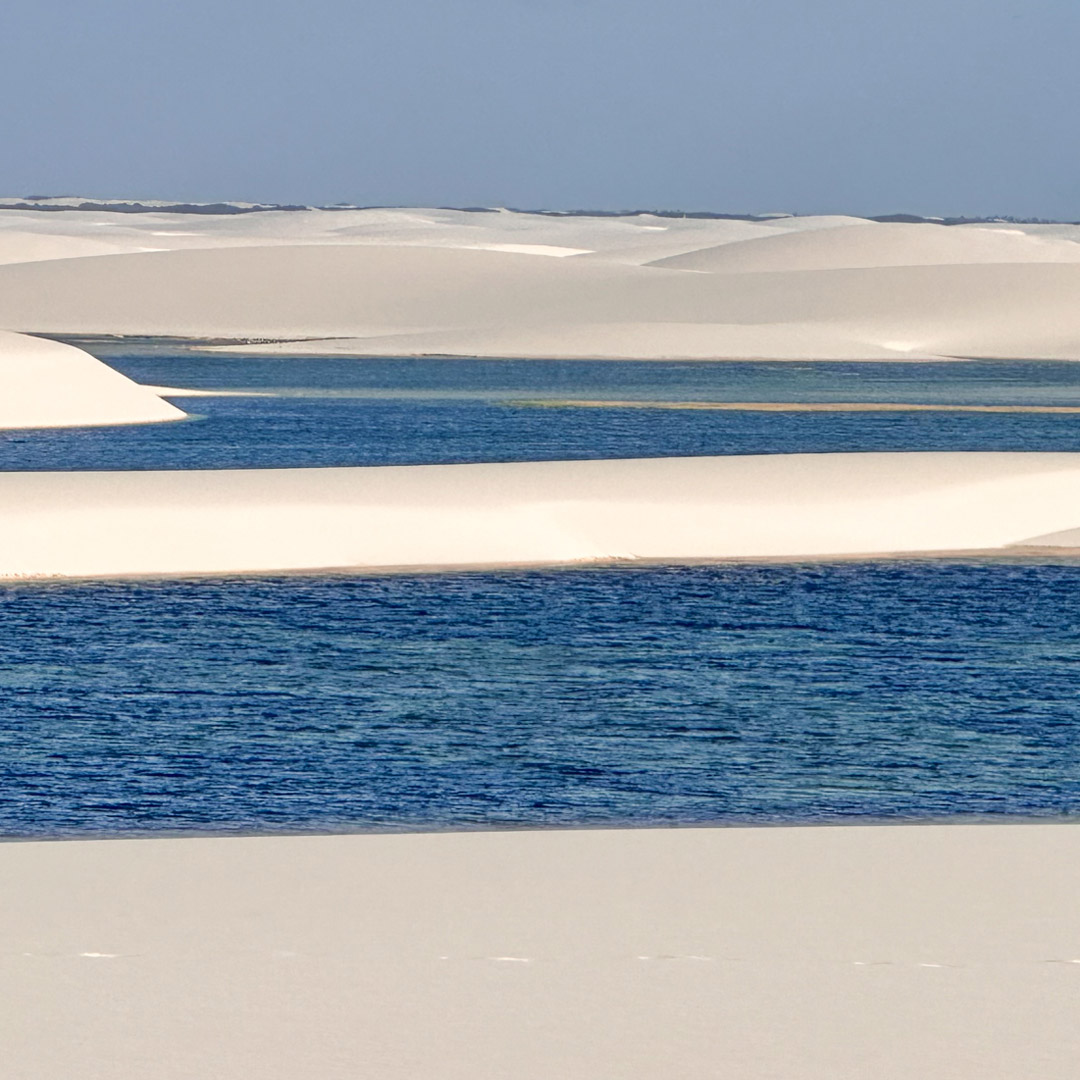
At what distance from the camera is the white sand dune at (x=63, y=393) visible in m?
30.8

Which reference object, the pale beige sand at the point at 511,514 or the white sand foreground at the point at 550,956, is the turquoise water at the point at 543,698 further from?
the white sand foreground at the point at 550,956

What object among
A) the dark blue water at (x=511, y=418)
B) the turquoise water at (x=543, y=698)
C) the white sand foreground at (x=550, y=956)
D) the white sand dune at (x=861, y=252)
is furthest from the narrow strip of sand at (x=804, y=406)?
the white sand dune at (x=861, y=252)

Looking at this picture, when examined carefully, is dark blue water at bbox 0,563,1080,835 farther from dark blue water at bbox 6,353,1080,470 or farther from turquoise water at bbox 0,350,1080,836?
dark blue water at bbox 6,353,1080,470

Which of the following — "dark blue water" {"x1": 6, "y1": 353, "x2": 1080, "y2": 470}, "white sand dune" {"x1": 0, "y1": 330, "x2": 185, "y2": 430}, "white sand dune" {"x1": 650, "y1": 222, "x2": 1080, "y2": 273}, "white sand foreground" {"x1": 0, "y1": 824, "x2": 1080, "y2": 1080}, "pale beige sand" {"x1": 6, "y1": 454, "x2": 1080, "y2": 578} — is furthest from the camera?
"white sand dune" {"x1": 650, "y1": 222, "x2": 1080, "y2": 273}

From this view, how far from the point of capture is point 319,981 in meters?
6.32

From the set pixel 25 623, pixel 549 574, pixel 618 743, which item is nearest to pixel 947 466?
pixel 549 574

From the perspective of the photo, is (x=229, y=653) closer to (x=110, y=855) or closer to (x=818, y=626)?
(x=818, y=626)

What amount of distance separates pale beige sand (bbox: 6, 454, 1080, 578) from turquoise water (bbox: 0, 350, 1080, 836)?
851 mm

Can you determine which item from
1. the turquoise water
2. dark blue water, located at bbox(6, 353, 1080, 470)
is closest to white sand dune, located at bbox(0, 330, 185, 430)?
dark blue water, located at bbox(6, 353, 1080, 470)

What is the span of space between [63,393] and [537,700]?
20952mm

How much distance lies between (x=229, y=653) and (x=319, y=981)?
283 inches

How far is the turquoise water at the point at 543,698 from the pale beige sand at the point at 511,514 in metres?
0.85

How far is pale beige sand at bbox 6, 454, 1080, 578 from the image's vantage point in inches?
696

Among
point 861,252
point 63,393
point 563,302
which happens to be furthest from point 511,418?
point 861,252
